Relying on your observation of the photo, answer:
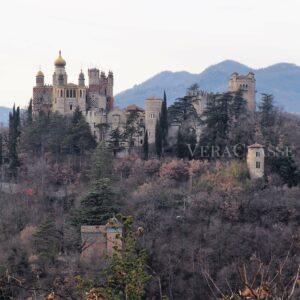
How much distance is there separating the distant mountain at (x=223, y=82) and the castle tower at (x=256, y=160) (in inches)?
4188

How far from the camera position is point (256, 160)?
33.2m

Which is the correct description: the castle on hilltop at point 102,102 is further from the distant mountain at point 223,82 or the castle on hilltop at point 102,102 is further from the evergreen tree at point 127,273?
the distant mountain at point 223,82

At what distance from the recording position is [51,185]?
120ft

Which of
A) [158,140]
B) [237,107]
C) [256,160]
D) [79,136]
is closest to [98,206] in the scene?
[158,140]

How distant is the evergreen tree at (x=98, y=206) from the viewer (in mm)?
31125

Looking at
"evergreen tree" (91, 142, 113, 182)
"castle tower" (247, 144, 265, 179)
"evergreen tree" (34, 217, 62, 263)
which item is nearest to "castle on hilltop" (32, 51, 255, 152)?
"evergreen tree" (91, 142, 113, 182)

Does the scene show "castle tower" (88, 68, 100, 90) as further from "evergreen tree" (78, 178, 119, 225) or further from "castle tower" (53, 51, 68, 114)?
"evergreen tree" (78, 178, 119, 225)

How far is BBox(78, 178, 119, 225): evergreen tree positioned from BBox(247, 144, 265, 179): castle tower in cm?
635

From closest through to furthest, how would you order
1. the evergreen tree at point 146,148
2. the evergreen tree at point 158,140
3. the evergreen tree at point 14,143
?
the evergreen tree at point 158,140 → the evergreen tree at point 146,148 → the evergreen tree at point 14,143

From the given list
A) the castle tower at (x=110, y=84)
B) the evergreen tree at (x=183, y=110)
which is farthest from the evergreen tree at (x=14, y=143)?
the evergreen tree at (x=183, y=110)

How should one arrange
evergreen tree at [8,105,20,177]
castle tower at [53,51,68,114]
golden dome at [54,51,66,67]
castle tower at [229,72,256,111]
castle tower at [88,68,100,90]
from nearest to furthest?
evergreen tree at [8,105,20,177] → castle tower at [229,72,256,111] → castle tower at [53,51,68,114] → castle tower at [88,68,100,90] → golden dome at [54,51,66,67]

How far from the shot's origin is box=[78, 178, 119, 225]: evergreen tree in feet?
102

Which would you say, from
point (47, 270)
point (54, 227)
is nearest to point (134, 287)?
point (47, 270)

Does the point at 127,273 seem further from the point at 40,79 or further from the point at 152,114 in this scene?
the point at 40,79
